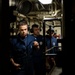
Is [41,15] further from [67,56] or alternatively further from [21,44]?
[67,56]

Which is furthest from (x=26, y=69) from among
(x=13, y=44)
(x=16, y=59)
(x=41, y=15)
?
(x=41, y=15)

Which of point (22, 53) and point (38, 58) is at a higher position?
point (22, 53)

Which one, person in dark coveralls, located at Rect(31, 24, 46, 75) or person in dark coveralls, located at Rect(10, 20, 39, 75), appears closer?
person in dark coveralls, located at Rect(10, 20, 39, 75)

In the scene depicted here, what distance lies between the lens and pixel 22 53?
154 inches

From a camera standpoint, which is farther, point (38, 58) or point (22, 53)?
point (38, 58)

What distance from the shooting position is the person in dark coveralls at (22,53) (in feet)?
12.5

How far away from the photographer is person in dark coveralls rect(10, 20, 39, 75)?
3807 mm

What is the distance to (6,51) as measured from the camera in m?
1.81

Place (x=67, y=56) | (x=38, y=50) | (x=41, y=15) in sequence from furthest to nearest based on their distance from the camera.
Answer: (x=41, y=15)
(x=38, y=50)
(x=67, y=56)

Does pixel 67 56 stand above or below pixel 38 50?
above

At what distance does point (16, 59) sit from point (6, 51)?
2.12 meters

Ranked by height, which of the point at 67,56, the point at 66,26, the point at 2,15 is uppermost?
the point at 2,15

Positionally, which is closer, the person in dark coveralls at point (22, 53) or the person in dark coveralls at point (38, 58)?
the person in dark coveralls at point (22, 53)

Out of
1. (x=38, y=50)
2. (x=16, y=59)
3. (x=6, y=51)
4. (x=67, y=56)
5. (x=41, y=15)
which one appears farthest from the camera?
(x=41, y=15)
